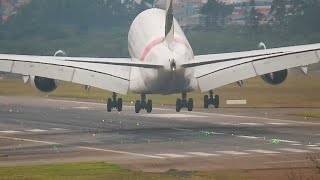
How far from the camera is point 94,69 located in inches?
2773

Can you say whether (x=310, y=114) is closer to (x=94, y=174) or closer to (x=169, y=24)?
(x=169, y=24)

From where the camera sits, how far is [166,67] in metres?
68.1

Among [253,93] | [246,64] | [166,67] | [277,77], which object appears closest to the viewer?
[246,64]

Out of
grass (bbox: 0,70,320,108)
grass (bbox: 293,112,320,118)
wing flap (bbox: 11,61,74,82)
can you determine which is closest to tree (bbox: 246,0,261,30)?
grass (bbox: 0,70,320,108)

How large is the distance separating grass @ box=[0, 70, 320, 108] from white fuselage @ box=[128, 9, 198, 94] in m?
19.1

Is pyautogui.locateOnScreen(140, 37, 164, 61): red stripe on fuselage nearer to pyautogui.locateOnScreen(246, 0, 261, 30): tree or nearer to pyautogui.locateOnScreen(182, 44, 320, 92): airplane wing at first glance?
pyautogui.locateOnScreen(182, 44, 320, 92): airplane wing

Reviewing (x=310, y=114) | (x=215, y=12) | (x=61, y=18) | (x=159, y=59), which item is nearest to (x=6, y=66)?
(x=159, y=59)

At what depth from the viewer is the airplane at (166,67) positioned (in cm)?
6638

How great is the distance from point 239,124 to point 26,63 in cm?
1729

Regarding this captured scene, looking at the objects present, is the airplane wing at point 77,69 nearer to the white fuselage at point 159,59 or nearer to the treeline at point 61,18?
the white fuselage at point 159,59

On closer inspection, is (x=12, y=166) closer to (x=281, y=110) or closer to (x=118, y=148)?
(x=118, y=148)

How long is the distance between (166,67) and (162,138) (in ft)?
20.6

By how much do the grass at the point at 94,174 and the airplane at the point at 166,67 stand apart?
62.7 feet

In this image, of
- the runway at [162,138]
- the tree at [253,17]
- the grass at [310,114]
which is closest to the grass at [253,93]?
the runway at [162,138]
